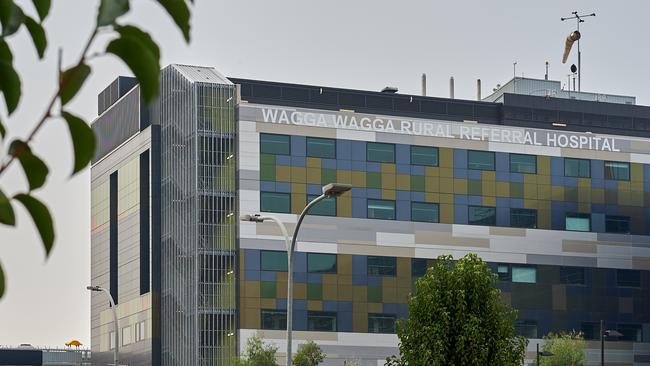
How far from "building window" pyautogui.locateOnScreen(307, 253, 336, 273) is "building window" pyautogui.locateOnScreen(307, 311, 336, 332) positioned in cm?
237

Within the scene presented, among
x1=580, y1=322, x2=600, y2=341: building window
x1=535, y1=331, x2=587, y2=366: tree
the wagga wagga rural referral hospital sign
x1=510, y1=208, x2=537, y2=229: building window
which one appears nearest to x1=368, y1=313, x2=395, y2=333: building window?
x1=535, y1=331, x2=587, y2=366: tree

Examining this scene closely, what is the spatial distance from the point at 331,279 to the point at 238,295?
541 cm

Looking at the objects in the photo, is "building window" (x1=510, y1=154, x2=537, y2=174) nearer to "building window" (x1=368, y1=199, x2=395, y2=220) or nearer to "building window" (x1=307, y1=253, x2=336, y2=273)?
"building window" (x1=368, y1=199, x2=395, y2=220)

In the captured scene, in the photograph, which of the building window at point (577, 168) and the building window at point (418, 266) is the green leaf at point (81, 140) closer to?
the building window at point (418, 266)

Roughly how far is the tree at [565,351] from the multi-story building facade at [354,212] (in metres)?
3.45

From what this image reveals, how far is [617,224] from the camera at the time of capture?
9112cm

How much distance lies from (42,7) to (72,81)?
24 centimetres

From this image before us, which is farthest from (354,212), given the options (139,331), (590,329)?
(590,329)

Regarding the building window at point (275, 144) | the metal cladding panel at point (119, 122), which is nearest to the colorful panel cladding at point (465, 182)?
the building window at point (275, 144)

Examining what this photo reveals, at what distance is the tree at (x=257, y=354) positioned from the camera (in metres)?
77.1

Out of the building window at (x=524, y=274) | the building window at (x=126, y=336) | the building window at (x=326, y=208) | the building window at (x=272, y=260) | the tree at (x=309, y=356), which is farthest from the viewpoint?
the building window at (x=126, y=336)

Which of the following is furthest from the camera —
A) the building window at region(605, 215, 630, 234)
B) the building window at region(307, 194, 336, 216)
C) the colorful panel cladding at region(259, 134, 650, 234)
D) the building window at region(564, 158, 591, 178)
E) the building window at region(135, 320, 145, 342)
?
the building window at region(605, 215, 630, 234)

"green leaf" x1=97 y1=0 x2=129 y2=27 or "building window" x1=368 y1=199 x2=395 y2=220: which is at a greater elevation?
"building window" x1=368 y1=199 x2=395 y2=220

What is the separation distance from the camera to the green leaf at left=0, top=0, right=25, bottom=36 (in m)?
2.36
